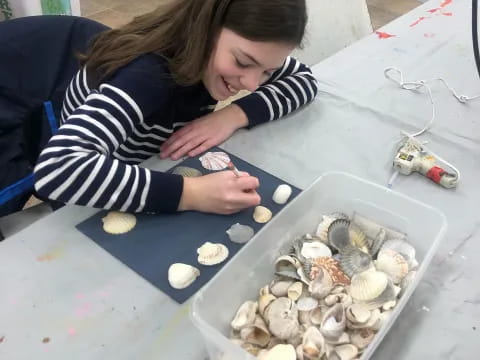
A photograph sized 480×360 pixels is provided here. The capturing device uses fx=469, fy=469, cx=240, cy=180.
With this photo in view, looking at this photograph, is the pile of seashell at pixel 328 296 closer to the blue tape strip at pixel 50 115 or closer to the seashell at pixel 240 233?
the seashell at pixel 240 233

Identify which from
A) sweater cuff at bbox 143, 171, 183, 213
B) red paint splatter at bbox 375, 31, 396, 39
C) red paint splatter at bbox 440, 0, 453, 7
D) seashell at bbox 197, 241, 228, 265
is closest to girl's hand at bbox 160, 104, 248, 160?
sweater cuff at bbox 143, 171, 183, 213

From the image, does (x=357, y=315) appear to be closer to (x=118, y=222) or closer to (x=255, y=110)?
(x=118, y=222)

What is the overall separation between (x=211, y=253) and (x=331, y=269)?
15cm

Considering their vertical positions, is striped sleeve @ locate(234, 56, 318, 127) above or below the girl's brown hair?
below

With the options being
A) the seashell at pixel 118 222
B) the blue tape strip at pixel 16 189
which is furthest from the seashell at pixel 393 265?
the blue tape strip at pixel 16 189

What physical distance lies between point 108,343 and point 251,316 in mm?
155

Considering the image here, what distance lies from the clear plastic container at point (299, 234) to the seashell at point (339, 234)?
4 centimetres

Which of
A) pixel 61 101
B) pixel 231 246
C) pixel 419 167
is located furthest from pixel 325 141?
pixel 61 101

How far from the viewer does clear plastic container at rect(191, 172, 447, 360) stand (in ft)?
1.53

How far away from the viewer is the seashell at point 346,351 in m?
0.46

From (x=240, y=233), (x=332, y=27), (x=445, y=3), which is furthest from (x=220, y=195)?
(x=445, y=3)

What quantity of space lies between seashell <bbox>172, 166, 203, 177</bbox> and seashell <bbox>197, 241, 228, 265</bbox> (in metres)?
0.15

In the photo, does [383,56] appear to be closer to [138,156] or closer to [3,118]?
[138,156]

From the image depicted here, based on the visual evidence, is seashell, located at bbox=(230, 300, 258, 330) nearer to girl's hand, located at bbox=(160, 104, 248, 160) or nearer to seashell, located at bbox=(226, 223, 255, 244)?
seashell, located at bbox=(226, 223, 255, 244)
